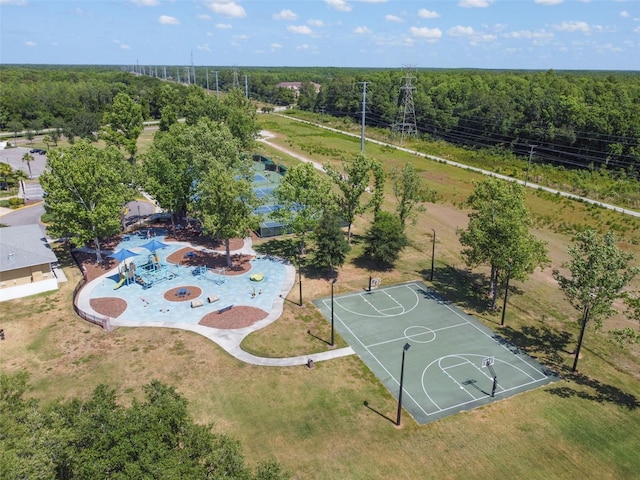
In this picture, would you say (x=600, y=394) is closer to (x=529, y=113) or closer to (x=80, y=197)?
(x=80, y=197)

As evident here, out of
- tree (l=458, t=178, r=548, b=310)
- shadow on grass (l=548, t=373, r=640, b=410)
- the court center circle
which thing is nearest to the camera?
shadow on grass (l=548, t=373, r=640, b=410)

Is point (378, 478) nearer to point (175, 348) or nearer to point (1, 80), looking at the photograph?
point (175, 348)

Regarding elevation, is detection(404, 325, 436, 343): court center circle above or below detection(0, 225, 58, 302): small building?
below

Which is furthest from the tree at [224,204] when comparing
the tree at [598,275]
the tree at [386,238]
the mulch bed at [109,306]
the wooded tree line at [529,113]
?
the wooded tree line at [529,113]

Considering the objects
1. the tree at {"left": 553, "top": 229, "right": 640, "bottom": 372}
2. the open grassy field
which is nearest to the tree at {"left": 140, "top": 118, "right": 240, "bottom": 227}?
the open grassy field

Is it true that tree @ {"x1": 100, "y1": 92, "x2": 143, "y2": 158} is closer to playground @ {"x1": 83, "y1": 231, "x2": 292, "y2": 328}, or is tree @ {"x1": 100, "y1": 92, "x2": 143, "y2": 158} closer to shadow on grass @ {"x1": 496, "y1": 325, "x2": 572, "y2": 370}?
playground @ {"x1": 83, "y1": 231, "x2": 292, "y2": 328}

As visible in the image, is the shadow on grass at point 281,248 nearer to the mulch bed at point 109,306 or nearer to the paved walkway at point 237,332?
the paved walkway at point 237,332
